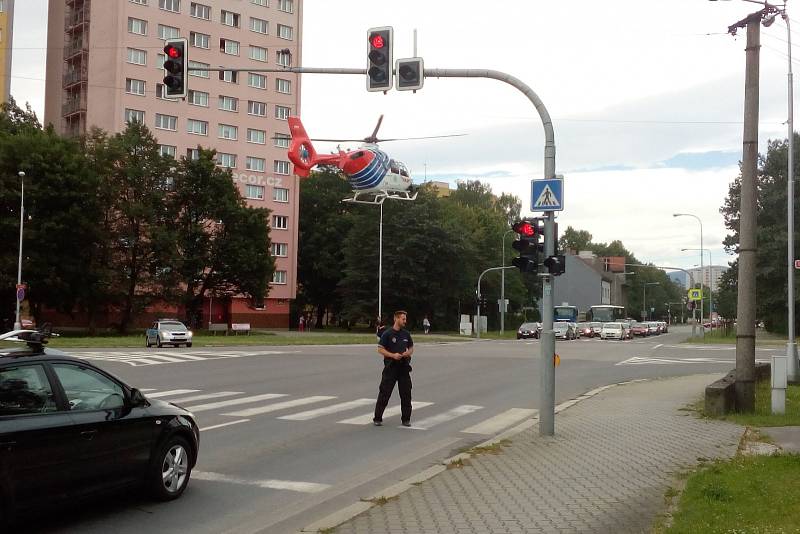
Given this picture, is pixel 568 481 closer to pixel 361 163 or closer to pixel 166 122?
pixel 361 163

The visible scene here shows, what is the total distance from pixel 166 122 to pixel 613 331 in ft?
141

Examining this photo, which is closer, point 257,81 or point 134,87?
point 134,87

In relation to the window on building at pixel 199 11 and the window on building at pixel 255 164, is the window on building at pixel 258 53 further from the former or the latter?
the window on building at pixel 255 164

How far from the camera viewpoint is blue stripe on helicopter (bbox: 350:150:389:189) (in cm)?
3606

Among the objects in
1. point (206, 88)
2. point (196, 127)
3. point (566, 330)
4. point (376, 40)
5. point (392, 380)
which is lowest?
point (566, 330)

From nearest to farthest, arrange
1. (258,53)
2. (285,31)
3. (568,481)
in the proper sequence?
1. (568,481)
2. (258,53)
3. (285,31)

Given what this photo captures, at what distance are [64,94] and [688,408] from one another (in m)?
73.4

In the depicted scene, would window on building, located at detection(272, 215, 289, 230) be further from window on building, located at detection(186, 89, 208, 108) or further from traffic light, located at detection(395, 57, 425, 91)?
traffic light, located at detection(395, 57, 425, 91)

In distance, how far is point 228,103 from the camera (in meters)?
74.8

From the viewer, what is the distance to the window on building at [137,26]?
68000 millimetres

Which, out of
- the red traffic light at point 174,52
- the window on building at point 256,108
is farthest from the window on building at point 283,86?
the red traffic light at point 174,52

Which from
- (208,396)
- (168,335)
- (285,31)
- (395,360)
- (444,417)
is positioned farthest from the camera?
(285,31)

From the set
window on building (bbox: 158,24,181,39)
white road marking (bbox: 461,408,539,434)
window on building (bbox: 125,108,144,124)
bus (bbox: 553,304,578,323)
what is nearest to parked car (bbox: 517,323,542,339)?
bus (bbox: 553,304,578,323)

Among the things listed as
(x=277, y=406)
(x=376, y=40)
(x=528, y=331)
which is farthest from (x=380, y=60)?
(x=528, y=331)
